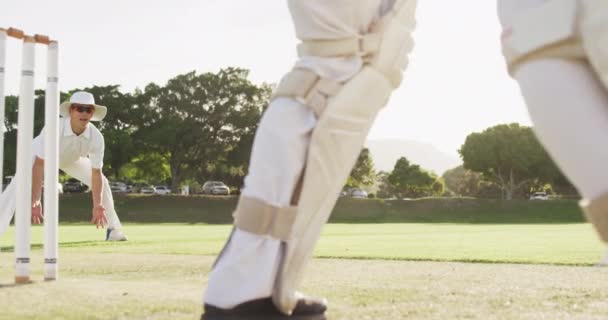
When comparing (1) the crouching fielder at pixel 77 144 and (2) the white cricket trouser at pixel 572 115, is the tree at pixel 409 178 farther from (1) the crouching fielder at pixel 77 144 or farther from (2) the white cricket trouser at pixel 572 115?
(2) the white cricket trouser at pixel 572 115

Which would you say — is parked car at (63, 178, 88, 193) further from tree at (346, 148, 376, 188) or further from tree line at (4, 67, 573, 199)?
tree at (346, 148, 376, 188)

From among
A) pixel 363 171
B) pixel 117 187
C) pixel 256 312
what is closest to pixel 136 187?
pixel 117 187

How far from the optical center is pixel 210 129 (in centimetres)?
7050

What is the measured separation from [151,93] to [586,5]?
71.9m

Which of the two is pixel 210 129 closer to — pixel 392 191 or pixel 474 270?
pixel 392 191

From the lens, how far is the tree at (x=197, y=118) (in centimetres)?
6781

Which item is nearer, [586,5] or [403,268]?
[586,5]

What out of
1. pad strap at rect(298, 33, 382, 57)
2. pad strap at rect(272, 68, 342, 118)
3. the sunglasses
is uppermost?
the sunglasses

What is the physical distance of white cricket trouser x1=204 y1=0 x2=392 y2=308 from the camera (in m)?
2.47

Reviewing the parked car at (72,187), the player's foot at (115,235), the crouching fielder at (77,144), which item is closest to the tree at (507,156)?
the parked car at (72,187)

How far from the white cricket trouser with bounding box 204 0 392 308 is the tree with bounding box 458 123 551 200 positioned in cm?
8207

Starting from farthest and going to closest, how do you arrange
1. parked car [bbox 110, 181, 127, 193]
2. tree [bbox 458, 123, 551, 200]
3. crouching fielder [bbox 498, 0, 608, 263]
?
tree [bbox 458, 123, 551, 200], parked car [bbox 110, 181, 127, 193], crouching fielder [bbox 498, 0, 608, 263]

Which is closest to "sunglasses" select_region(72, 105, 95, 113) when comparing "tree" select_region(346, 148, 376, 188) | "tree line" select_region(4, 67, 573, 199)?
"tree line" select_region(4, 67, 573, 199)

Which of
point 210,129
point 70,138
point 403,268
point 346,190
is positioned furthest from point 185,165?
point 403,268
